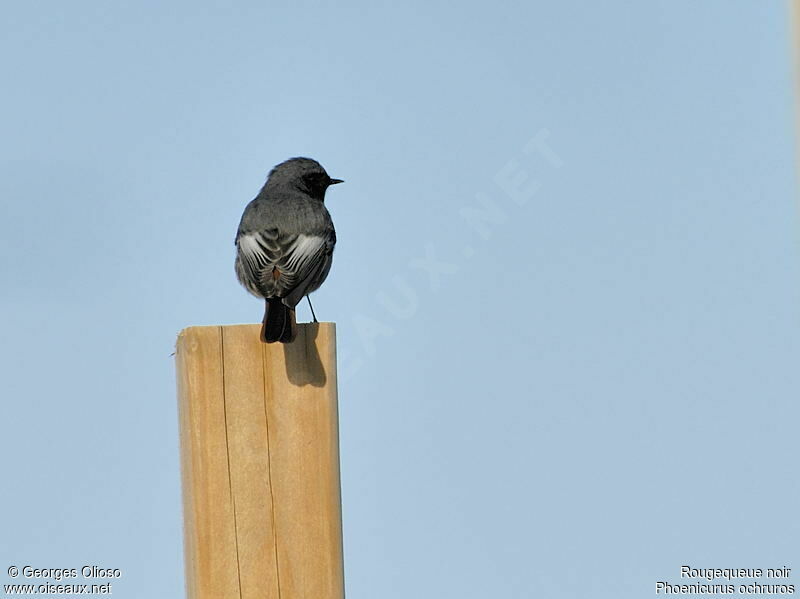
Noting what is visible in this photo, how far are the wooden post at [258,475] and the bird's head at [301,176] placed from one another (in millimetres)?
3425

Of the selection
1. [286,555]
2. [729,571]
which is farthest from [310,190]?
[286,555]

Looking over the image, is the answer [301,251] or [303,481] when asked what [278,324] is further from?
[301,251]

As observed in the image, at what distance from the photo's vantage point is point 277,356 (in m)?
3.15

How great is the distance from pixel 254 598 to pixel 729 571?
112 inches

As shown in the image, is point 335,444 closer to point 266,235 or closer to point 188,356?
point 188,356

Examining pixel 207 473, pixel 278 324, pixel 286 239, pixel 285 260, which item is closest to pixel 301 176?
pixel 286 239

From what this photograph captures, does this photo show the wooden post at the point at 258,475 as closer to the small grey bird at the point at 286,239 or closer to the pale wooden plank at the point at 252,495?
the pale wooden plank at the point at 252,495

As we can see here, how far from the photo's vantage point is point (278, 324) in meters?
3.63

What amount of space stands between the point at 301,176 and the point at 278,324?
3.06 meters

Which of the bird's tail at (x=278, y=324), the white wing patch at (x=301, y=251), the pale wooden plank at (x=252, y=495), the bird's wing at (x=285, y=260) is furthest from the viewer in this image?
the white wing patch at (x=301, y=251)

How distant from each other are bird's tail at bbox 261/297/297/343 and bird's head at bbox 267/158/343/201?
222 cm

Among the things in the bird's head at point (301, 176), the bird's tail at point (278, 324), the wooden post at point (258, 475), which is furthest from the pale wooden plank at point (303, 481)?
the bird's head at point (301, 176)

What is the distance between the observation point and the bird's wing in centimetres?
531

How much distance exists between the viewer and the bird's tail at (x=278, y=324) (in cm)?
328
